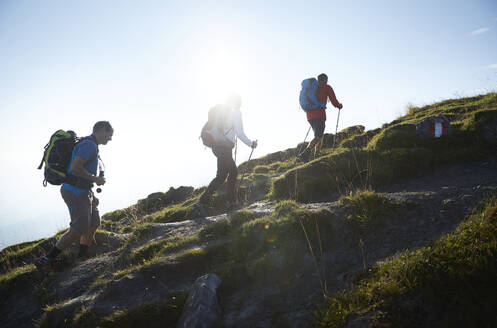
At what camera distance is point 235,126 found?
7621 mm

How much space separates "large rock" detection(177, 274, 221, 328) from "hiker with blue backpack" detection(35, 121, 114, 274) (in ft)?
12.3

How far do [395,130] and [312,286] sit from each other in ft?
24.9

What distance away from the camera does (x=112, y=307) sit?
4406mm

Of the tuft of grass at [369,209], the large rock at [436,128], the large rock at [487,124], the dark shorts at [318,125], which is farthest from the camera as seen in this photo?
the dark shorts at [318,125]

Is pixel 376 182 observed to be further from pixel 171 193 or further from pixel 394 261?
pixel 171 193

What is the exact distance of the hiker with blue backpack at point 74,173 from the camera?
594 cm

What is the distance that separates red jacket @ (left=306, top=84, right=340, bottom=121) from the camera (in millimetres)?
10969

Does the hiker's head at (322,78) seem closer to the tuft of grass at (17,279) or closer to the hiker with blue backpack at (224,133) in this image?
the hiker with blue backpack at (224,133)

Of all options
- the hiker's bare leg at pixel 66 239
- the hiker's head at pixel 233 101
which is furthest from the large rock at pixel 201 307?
the hiker's head at pixel 233 101

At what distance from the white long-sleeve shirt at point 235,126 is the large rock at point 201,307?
14.3 ft

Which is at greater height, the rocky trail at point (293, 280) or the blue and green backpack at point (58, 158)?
the blue and green backpack at point (58, 158)

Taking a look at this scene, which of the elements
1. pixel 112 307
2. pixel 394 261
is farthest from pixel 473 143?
pixel 112 307

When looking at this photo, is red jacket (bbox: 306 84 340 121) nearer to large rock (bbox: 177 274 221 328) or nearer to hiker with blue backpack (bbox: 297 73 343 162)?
hiker with blue backpack (bbox: 297 73 343 162)

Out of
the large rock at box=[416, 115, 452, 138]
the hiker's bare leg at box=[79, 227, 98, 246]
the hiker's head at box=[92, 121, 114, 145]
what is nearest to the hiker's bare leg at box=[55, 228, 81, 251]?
the hiker's bare leg at box=[79, 227, 98, 246]
